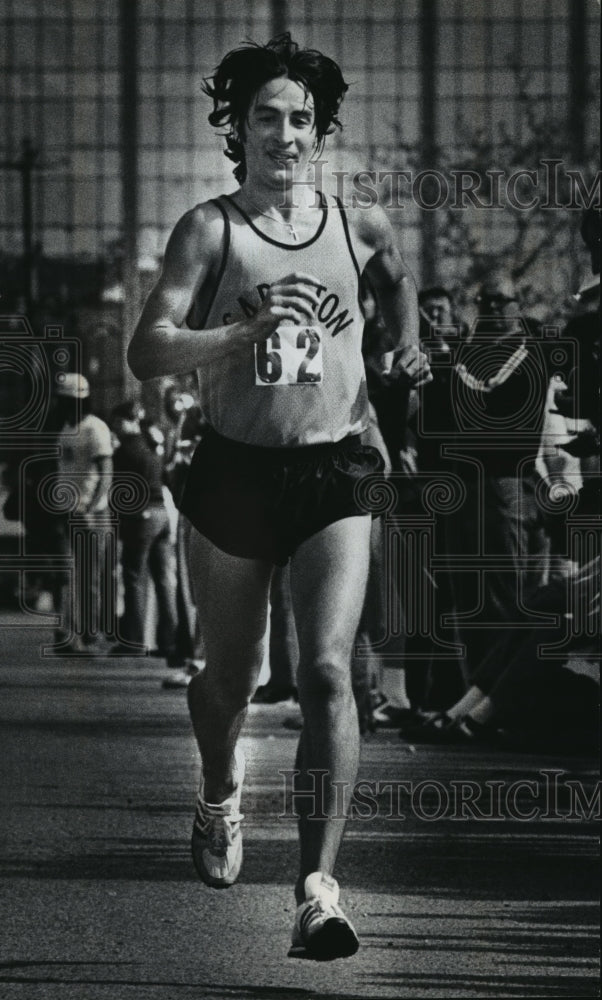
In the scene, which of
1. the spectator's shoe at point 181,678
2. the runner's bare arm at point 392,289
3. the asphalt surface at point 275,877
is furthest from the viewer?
the spectator's shoe at point 181,678

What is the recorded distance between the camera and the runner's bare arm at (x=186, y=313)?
4.72 meters

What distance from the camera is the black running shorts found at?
503cm

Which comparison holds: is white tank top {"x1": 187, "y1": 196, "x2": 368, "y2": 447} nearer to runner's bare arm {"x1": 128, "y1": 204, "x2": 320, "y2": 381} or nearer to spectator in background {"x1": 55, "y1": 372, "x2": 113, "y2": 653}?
runner's bare arm {"x1": 128, "y1": 204, "x2": 320, "y2": 381}

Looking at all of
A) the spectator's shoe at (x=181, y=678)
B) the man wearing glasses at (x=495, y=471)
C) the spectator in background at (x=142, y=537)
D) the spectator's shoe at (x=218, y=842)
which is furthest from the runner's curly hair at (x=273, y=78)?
the spectator in background at (x=142, y=537)

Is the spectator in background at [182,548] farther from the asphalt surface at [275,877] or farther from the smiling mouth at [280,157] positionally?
the smiling mouth at [280,157]

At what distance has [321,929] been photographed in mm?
4754

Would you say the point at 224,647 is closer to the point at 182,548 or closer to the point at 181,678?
the point at 181,678

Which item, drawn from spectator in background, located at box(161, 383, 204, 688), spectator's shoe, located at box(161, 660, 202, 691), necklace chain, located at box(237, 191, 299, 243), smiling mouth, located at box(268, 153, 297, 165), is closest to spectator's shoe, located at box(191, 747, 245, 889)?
necklace chain, located at box(237, 191, 299, 243)

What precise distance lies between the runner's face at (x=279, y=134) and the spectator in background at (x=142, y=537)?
9633 mm

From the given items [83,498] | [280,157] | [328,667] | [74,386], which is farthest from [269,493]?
[83,498]

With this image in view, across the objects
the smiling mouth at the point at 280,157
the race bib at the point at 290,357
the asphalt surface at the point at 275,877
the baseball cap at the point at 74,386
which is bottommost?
the asphalt surface at the point at 275,877

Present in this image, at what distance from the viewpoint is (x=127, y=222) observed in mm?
58625

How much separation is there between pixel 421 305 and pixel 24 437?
6264mm

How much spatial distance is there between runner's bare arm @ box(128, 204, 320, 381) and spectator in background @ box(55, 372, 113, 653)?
8577mm
